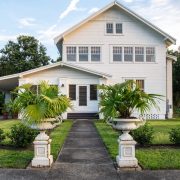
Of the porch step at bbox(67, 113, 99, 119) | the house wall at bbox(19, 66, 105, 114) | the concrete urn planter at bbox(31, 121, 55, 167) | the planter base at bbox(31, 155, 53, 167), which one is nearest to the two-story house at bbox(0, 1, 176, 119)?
the house wall at bbox(19, 66, 105, 114)

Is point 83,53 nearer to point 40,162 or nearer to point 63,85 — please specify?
point 63,85

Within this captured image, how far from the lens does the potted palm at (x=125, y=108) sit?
25.4ft

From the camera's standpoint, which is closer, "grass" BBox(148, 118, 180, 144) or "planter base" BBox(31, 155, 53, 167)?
"planter base" BBox(31, 155, 53, 167)

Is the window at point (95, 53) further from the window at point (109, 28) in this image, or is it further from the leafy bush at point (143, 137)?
the leafy bush at point (143, 137)

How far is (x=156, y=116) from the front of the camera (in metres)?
26.3

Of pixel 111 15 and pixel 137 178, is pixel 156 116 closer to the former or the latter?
pixel 111 15

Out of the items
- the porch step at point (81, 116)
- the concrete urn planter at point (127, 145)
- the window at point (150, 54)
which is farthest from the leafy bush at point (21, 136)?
the window at point (150, 54)

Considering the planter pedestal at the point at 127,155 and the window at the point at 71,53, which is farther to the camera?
the window at the point at 71,53

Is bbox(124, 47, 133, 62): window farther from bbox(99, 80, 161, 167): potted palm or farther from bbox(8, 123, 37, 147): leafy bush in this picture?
bbox(99, 80, 161, 167): potted palm

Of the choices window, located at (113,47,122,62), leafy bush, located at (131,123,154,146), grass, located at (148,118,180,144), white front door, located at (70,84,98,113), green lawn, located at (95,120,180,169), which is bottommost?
grass, located at (148,118,180,144)

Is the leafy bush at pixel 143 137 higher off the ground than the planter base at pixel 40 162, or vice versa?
the leafy bush at pixel 143 137

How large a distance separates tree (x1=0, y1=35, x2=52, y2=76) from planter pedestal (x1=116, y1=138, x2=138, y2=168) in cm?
4217

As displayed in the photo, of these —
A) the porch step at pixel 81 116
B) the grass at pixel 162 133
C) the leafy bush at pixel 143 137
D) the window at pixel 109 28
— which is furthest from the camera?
the window at pixel 109 28

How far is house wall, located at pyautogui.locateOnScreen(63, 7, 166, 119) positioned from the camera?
26.0 m
